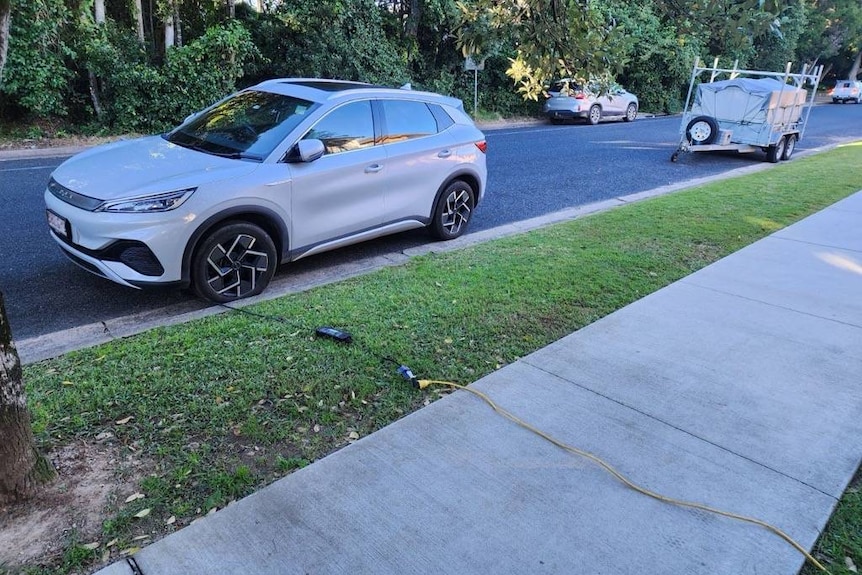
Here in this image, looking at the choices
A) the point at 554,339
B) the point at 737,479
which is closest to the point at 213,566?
the point at 737,479

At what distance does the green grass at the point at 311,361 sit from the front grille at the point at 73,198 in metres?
1.09

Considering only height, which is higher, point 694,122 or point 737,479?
point 694,122

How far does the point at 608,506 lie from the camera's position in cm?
284

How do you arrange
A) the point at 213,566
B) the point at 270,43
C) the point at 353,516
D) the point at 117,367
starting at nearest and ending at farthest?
the point at 213,566, the point at 353,516, the point at 117,367, the point at 270,43

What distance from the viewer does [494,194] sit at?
9.86 meters

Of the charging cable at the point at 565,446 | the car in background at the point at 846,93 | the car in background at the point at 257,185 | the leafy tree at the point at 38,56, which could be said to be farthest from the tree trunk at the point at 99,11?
the car in background at the point at 846,93

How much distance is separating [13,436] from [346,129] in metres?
3.91

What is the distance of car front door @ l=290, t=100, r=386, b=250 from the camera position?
5398 mm

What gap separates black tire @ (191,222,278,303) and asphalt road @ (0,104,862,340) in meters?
0.25

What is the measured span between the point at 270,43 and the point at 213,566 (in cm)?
1830

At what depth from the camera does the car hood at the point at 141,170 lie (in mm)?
4605

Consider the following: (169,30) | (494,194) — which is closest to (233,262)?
(494,194)

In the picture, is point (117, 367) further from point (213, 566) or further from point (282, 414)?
point (213, 566)

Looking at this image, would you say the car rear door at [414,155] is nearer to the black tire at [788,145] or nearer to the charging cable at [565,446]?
the charging cable at [565,446]
